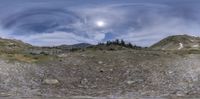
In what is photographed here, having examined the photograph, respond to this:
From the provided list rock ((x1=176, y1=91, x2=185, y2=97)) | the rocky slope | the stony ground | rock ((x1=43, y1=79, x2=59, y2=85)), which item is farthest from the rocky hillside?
rock ((x1=176, y1=91, x2=185, y2=97))

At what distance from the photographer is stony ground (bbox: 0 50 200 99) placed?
50000mm

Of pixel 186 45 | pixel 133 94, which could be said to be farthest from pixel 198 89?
pixel 186 45

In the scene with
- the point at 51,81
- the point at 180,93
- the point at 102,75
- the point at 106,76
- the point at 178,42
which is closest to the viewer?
the point at 180,93

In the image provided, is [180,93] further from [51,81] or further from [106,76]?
[51,81]

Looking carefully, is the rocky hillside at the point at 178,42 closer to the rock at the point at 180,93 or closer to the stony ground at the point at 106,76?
the stony ground at the point at 106,76

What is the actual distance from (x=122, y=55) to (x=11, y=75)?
667 inches

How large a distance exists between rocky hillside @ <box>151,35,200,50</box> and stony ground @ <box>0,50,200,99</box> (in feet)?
180

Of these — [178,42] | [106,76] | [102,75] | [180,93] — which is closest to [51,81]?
[102,75]

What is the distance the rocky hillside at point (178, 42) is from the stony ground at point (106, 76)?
5498 centimetres

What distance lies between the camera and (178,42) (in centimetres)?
12500

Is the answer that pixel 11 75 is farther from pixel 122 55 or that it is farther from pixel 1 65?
pixel 122 55

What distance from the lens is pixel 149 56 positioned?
213 ft

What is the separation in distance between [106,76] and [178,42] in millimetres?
70930

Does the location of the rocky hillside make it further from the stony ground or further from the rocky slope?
the stony ground
